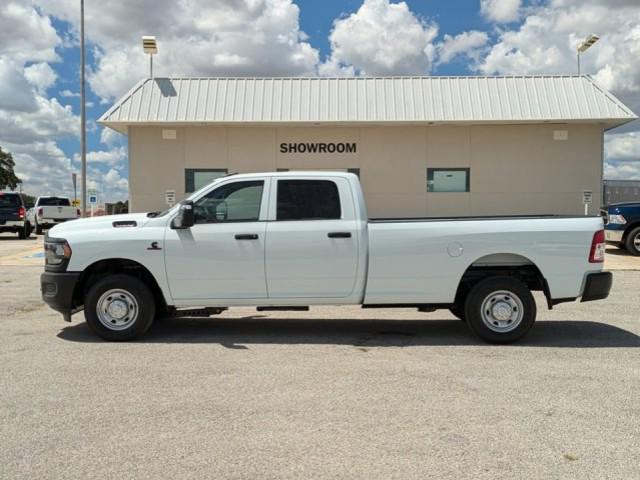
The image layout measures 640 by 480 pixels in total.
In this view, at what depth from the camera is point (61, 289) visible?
265 inches

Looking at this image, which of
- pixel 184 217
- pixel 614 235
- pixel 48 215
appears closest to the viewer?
pixel 184 217

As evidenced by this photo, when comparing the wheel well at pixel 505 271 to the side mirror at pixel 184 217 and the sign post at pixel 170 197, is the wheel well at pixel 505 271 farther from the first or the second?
the sign post at pixel 170 197

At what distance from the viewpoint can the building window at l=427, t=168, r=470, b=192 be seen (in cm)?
1811

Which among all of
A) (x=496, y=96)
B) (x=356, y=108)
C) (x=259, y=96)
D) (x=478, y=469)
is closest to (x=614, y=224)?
(x=496, y=96)

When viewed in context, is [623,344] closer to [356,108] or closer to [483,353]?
[483,353]

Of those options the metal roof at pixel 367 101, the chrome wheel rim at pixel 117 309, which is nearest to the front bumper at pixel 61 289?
the chrome wheel rim at pixel 117 309

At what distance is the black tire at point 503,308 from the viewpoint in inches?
264

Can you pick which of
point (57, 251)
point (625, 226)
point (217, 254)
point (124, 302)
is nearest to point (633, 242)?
point (625, 226)

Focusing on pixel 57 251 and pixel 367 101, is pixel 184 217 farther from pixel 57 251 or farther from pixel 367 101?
pixel 367 101

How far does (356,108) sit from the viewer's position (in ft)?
57.1

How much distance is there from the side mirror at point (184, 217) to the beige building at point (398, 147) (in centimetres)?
1131

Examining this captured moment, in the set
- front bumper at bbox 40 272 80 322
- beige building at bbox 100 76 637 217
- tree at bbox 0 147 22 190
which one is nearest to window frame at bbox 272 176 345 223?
front bumper at bbox 40 272 80 322

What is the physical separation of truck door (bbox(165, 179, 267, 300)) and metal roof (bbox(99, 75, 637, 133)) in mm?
10855

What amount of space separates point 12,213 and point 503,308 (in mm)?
23251
